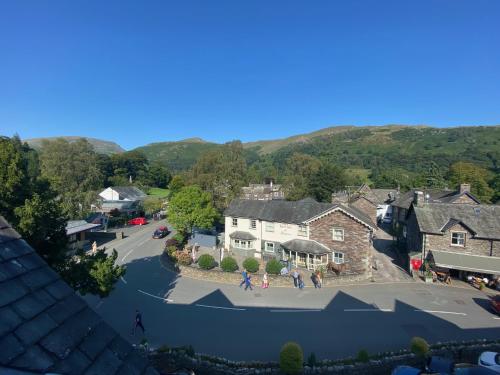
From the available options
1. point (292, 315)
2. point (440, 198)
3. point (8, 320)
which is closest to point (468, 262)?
point (292, 315)

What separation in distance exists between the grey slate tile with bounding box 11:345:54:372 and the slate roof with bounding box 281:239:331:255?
27705 mm

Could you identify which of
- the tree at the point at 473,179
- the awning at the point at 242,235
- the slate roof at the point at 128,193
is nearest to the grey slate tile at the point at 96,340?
the awning at the point at 242,235

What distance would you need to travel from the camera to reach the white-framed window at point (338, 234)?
29.1 metres

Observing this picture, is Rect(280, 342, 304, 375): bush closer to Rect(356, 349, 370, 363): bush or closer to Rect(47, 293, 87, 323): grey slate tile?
Rect(356, 349, 370, 363): bush

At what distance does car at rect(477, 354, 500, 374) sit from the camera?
13.5 meters

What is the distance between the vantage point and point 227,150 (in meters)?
60.6

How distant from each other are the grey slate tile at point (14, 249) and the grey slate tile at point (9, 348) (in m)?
1.28

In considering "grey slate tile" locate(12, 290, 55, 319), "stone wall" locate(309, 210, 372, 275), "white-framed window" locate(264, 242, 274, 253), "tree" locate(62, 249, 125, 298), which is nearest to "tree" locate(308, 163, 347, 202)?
"white-framed window" locate(264, 242, 274, 253)

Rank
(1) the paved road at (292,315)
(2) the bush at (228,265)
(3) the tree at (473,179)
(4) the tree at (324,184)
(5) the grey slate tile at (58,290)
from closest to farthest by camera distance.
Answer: (5) the grey slate tile at (58,290)
(1) the paved road at (292,315)
(2) the bush at (228,265)
(3) the tree at (473,179)
(4) the tree at (324,184)

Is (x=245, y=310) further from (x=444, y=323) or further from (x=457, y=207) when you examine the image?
(x=457, y=207)

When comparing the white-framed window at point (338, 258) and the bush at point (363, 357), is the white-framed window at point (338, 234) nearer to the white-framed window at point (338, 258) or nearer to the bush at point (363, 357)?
the white-framed window at point (338, 258)

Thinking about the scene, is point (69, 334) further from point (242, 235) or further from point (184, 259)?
point (242, 235)

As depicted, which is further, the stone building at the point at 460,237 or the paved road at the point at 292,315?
the stone building at the point at 460,237

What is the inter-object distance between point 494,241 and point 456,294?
20.7ft
